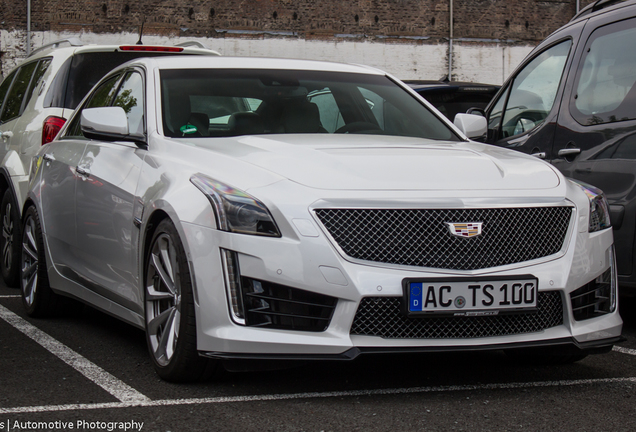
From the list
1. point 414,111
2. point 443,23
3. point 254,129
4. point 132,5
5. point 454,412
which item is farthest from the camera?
point 443,23

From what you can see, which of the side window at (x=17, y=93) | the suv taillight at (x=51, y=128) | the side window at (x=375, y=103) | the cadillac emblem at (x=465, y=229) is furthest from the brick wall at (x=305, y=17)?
the cadillac emblem at (x=465, y=229)

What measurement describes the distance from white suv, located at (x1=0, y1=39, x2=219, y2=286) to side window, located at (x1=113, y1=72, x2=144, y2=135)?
1.80 meters

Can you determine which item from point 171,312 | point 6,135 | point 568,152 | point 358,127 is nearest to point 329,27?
point 6,135

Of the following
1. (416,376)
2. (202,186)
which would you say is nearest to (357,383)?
(416,376)

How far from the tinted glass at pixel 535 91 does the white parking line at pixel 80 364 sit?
3.44 m

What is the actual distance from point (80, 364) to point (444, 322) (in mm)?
1882

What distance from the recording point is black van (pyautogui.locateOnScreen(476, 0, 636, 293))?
5219 millimetres

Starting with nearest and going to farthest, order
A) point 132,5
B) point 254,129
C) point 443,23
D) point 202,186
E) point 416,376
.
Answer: point 202,186, point 416,376, point 254,129, point 132,5, point 443,23

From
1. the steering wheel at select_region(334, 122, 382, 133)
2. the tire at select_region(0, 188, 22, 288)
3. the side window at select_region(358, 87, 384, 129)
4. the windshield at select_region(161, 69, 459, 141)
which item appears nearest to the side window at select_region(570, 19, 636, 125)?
the windshield at select_region(161, 69, 459, 141)

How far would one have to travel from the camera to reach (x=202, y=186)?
12.3 ft

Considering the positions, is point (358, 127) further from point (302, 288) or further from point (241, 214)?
point (302, 288)

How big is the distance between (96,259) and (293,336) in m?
1.76

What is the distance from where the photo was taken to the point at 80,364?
4.42m

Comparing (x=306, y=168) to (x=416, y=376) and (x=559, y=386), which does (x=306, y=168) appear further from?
(x=559, y=386)
